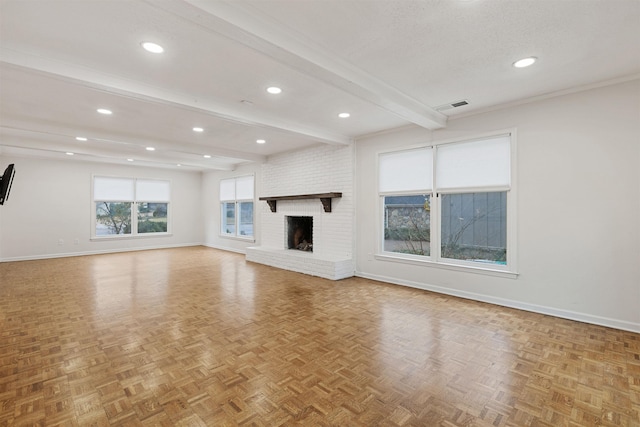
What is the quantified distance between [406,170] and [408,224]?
0.89 metres

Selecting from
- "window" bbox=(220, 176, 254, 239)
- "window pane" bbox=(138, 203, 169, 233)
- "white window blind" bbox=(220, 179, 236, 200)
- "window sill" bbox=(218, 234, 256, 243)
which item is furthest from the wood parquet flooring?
"window pane" bbox=(138, 203, 169, 233)

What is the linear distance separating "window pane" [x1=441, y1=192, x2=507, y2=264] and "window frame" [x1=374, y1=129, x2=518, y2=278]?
3.0 inches

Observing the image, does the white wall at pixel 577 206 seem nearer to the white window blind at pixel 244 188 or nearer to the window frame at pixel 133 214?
the white window blind at pixel 244 188

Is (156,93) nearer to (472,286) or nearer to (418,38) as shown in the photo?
(418,38)

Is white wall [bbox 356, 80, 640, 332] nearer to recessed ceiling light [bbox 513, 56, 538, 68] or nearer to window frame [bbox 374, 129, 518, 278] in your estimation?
window frame [bbox 374, 129, 518, 278]

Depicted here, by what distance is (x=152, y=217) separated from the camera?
9.49m

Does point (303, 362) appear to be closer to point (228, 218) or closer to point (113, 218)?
point (228, 218)

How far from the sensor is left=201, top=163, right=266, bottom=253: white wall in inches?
323

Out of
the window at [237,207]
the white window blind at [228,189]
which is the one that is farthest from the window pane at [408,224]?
the white window blind at [228,189]

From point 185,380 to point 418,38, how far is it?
123 inches

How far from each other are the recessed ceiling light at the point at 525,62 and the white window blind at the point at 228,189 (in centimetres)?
755

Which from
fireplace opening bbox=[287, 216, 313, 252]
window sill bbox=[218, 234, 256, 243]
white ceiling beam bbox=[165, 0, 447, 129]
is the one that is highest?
white ceiling beam bbox=[165, 0, 447, 129]

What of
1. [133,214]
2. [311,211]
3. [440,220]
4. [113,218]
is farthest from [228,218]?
[440,220]

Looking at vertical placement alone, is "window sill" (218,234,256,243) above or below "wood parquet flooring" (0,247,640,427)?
above
